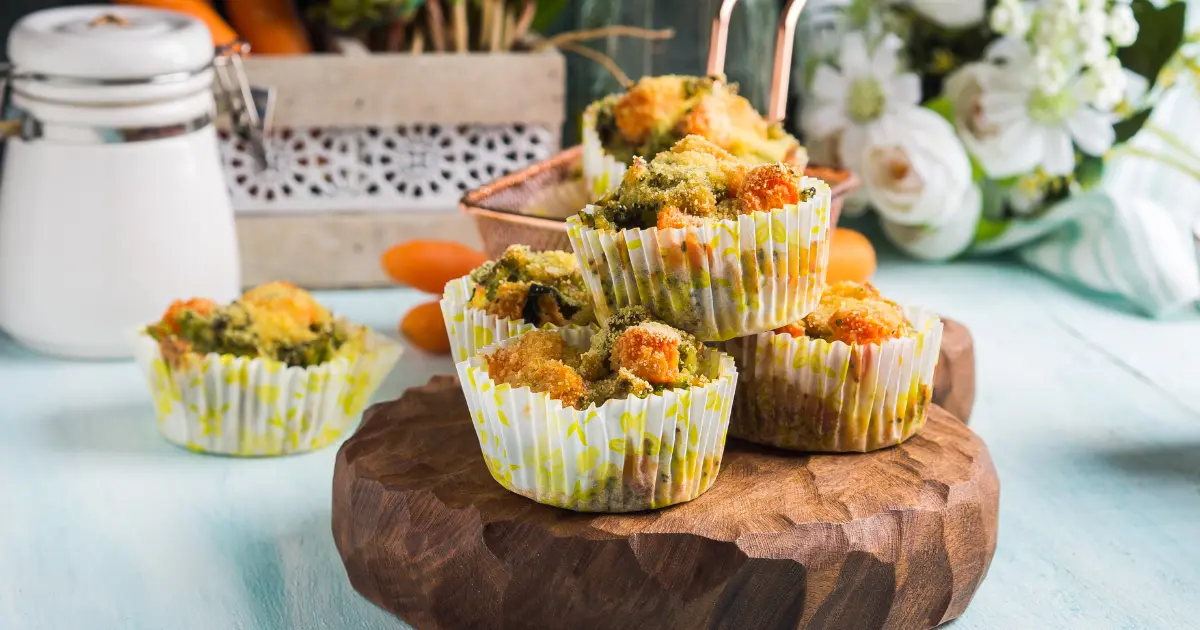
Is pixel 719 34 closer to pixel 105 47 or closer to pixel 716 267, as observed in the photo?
pixel 716 267

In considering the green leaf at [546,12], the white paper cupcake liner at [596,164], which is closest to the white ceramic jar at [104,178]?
the white paper cupcake liner at [596,164]

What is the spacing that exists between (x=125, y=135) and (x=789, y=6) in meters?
0.84

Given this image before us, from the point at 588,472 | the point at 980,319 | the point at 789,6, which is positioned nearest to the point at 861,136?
the point at 980,319

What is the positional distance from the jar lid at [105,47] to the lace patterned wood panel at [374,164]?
0.34 meters

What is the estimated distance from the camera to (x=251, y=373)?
1.30 metres

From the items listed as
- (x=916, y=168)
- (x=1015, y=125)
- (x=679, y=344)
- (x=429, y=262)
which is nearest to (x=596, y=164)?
(x=429, y=262)

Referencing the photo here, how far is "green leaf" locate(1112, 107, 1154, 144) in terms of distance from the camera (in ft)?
6.39

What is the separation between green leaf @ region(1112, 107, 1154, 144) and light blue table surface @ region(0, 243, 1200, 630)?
34cm

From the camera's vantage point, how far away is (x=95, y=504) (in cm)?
126

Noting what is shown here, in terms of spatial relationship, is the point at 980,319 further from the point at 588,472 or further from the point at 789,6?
the point at 588,472

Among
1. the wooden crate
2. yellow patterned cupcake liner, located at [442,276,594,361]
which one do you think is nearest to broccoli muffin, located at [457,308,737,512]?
yellow patterned cupcake liner, located at [442,276,594,361]

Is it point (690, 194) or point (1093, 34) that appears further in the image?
point (1093, 34)

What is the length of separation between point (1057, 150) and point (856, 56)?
350 millimetres

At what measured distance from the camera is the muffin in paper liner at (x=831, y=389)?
107cm
